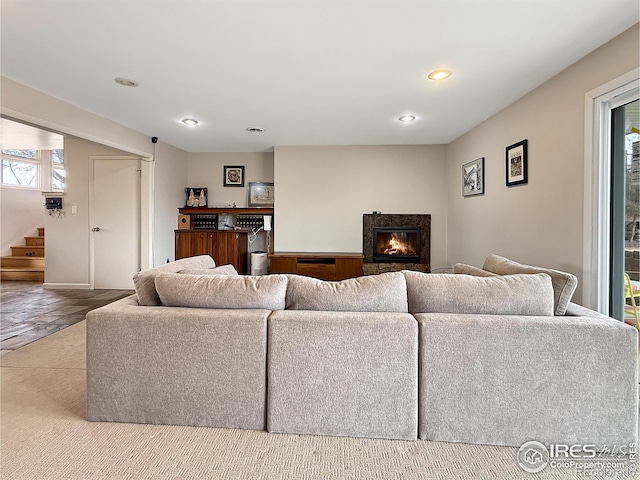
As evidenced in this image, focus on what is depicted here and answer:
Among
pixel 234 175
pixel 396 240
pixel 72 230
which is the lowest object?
pixel 396 240

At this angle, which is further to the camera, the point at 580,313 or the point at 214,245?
the point at 214,245

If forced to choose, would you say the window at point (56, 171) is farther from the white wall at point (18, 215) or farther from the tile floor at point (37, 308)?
the tile floor at point (37, 308)

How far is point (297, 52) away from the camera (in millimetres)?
2498

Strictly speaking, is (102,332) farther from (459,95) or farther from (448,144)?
(448,144)

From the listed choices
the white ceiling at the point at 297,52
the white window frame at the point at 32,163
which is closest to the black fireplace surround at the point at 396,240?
the white ceiling at the point at 297,52

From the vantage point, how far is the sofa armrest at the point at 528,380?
1.54 meters

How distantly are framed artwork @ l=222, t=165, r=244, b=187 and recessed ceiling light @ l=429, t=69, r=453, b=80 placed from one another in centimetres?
402

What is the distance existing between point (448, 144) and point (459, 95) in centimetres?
221

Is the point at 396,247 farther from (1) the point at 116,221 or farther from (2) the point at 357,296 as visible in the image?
(1) the point at 116,221

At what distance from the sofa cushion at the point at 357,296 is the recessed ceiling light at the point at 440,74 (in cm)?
194

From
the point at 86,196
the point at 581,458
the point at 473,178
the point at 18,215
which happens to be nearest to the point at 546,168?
the point at 473,178

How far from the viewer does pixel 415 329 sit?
1618 mm

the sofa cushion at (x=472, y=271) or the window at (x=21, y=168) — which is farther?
the window at (x=21, y=168)

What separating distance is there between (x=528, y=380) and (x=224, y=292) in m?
1.53
